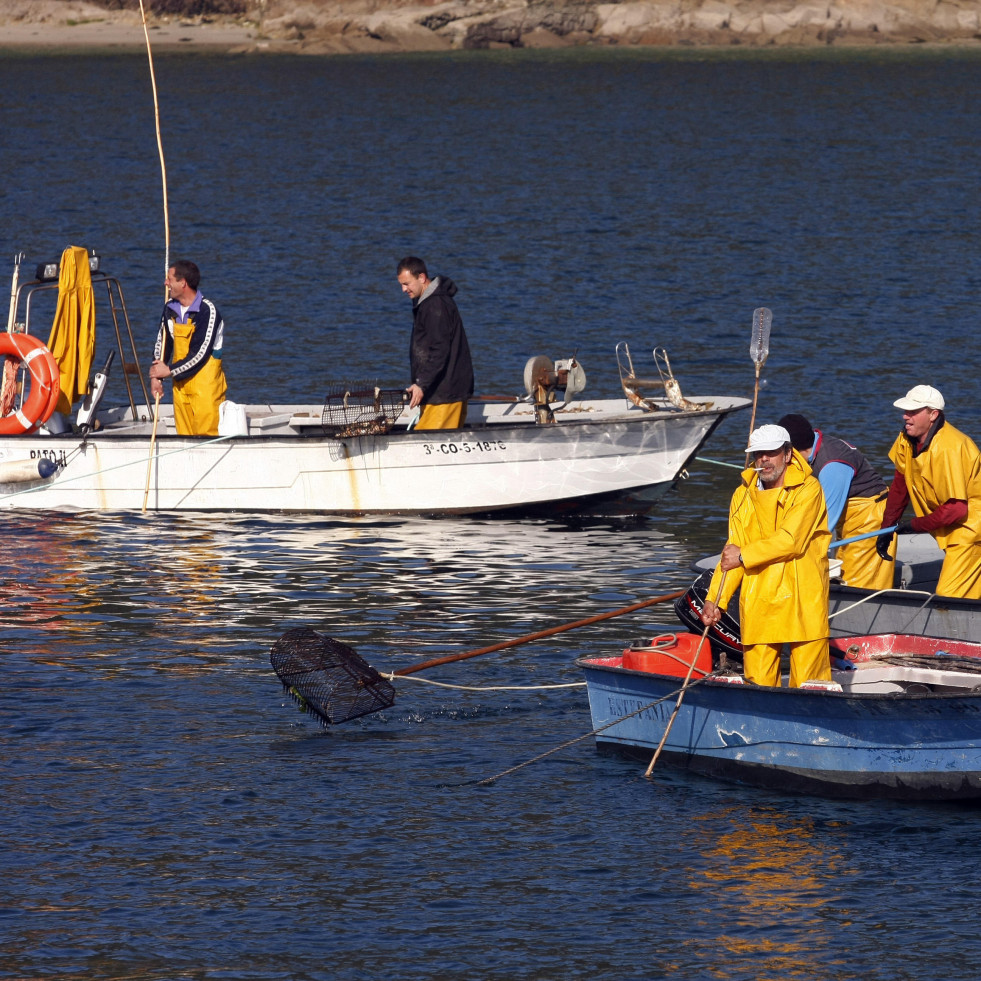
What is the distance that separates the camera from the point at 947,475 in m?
11.6

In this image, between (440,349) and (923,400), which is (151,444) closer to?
(440,349)

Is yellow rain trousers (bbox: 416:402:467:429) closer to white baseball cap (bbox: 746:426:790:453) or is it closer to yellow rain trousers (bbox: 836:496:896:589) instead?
yellow rain trousers (bbox: 836:496:896:589)

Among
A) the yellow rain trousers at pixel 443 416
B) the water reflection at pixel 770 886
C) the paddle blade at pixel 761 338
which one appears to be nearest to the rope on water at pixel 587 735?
the water reflection at pixel 770 886

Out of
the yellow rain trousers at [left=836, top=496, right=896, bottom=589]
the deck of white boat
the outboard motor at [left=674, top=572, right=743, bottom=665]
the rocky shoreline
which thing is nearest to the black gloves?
the yellow rain trousers at [left=836, top=496, right=896, bottom=589]

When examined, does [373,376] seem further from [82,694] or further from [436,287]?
[82,694]

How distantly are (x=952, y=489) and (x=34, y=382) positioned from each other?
910cm

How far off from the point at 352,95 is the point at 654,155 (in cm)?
2364

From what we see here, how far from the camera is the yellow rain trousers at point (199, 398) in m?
17.2

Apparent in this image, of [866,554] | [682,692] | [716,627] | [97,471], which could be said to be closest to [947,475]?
[866,554]

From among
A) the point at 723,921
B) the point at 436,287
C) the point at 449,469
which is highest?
the point at 436,287

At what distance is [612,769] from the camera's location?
11312mm

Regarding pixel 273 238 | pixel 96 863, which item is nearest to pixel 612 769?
pixel 96 863

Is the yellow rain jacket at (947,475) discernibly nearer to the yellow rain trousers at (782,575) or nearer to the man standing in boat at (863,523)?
the man standing in boat at (863,523)

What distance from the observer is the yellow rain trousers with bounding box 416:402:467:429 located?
17.2 meters
